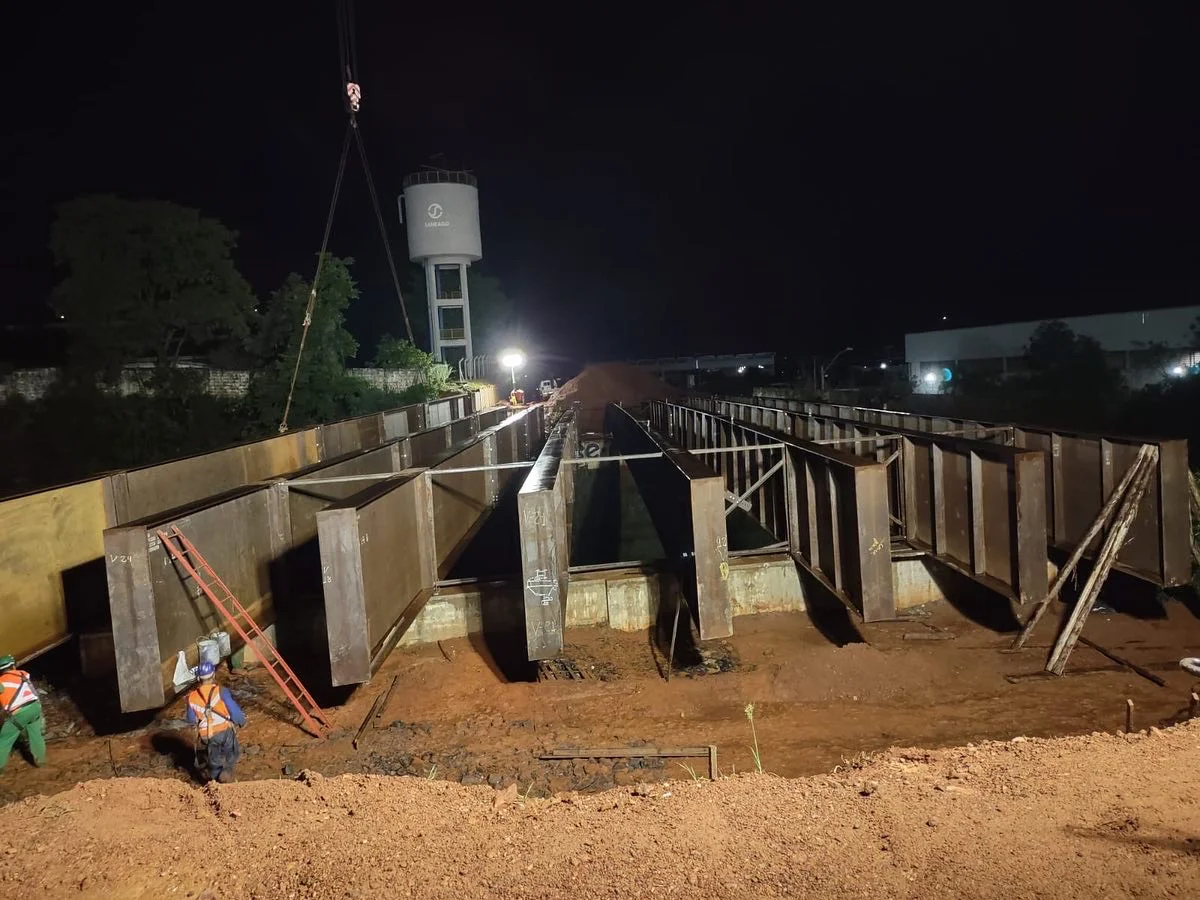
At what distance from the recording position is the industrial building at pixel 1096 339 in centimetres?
3123

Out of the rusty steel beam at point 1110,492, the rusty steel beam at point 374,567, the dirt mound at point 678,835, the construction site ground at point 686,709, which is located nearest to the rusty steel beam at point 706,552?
the construction site ground at point 686,709

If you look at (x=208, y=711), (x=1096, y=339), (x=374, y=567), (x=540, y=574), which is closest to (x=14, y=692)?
(x=208, y=711)

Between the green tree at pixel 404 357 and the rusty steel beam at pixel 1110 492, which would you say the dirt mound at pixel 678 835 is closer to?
the rusty steel beam at pixel 1110 492

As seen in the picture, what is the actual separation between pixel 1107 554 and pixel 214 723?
29.2 feet

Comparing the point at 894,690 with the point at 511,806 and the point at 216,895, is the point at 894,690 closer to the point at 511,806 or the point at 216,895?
the point at 511,806

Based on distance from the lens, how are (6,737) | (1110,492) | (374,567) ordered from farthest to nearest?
(1110,492)
(374,567)
(6,737)

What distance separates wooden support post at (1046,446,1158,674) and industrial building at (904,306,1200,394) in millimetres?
25031

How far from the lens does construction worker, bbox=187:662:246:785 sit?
5.93 m

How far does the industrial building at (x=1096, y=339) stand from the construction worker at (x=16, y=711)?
34031mm

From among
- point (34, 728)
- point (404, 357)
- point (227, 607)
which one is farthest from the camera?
point (404, 357)

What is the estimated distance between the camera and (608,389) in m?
49.6

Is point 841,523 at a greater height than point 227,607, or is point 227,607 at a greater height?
point 841,523

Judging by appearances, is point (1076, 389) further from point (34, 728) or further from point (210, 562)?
point (34, 728)

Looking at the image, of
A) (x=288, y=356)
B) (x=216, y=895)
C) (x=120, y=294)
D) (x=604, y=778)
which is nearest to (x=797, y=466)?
(x=604, y=778)
